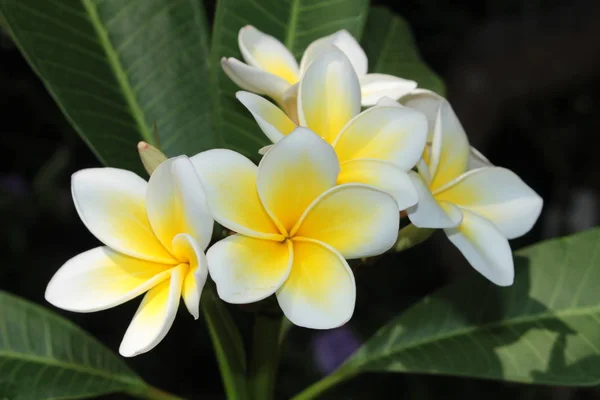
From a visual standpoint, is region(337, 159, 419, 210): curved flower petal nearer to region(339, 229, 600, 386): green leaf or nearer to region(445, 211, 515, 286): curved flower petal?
region(445, 211, 515, 286): curved flower petal

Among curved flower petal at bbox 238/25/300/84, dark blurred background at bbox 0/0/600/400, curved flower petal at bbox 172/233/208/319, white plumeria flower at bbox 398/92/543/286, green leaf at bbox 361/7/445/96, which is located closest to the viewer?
curved flower petal at bbox 172/233/208/319

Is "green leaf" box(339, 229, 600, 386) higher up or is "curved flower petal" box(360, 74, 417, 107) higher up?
"curved flower petal" box(360, 74, 417, 107)

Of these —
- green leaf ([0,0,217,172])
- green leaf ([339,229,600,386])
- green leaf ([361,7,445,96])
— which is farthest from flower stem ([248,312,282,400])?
green leaf ([361,7,445,96])

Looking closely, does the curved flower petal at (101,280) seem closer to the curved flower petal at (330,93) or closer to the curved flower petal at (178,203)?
the curved flower petal at (178,203)

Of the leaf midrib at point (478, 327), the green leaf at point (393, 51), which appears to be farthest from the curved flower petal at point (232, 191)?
the green leaf at point (393, 51)

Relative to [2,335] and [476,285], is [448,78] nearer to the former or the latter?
[476,285]

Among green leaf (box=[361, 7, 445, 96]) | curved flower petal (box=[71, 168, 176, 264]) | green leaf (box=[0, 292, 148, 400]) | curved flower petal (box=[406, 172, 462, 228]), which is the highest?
curved flower petal (box=[71, 168, 176, 264])

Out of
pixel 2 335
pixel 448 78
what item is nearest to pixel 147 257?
pixel 2 335

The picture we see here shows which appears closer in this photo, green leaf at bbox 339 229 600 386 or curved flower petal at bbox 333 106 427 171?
curved flower petal at bbox 333 106 427 171
